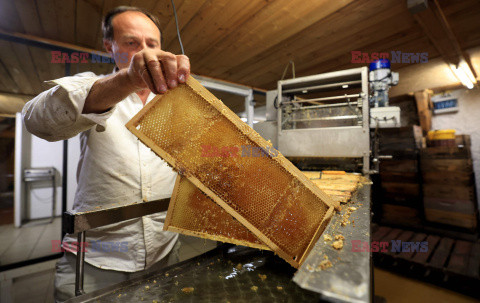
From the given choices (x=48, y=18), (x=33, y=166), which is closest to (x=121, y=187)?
(x=48, y=18)

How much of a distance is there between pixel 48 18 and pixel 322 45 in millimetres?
3645

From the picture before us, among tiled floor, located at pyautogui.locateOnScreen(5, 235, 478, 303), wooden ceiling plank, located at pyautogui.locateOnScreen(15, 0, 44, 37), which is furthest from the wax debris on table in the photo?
wooden ceiling plank, located at pyautogui.locateOnScreen(15, 0, 44, 37)

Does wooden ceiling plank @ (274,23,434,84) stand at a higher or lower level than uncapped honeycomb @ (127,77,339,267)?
higher

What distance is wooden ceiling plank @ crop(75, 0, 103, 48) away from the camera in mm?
2273

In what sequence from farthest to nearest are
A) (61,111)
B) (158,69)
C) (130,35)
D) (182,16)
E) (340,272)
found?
(182,16), (130,35), (61,111), (158,69), (340,272)

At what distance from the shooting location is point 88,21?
254cm

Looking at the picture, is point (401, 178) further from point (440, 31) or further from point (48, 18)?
point (48, 18)

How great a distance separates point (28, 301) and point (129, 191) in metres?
2.96

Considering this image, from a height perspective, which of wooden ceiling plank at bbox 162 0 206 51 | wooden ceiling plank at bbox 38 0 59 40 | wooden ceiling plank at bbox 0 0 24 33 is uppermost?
wooden ceiling plank at bbox 162 0 206 51

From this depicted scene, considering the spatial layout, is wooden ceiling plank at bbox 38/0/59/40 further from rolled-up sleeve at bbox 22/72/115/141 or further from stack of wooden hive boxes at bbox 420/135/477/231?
stack of wooden hive boxes at bbox 420/135/477/231

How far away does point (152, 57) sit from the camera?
0.82 meters

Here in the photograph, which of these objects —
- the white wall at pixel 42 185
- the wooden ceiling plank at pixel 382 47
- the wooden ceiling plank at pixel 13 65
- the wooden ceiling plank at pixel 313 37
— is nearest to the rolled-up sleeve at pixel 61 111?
the wooden ceiling plank at pixel 313 37

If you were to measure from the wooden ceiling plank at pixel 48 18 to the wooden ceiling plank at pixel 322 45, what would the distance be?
8.49ft

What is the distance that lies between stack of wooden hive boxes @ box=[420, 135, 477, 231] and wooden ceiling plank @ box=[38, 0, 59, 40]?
635 cm
